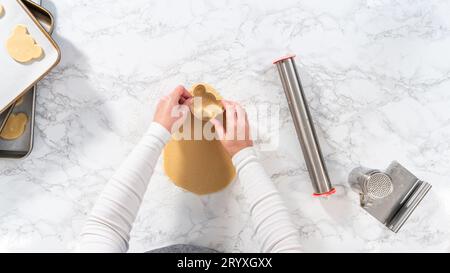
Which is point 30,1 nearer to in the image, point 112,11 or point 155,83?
point 112,11

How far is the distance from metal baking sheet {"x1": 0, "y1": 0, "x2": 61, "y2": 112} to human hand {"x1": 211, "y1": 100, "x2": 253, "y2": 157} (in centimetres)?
34

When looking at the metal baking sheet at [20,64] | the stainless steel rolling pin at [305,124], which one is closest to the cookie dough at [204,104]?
the stainless steel rolling pin at [305,124]

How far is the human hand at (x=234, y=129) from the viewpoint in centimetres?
68

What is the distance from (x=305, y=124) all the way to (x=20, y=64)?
0.56 meters

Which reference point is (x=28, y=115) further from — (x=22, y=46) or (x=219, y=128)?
(x=219, y=128)

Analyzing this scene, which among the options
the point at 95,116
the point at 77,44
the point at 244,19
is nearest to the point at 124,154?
the point at 95,116

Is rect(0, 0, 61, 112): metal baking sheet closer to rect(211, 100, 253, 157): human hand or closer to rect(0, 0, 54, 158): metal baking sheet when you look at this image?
rect(0, 0, 54, 158): metal baking sheet

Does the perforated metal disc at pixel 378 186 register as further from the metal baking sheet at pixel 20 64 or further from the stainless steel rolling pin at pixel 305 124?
the metal baking sheet at pixel 20 64

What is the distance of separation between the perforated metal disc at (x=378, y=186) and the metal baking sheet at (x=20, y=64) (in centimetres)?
66

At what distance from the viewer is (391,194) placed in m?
0.77

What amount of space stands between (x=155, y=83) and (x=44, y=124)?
0.80 feet

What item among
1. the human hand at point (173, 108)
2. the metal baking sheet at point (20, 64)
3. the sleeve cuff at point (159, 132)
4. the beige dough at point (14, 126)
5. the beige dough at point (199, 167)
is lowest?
the beige dough at point (199, 167)

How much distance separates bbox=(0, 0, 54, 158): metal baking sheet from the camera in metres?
0.76

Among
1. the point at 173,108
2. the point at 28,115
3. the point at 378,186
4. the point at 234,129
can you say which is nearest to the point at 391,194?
the point at 378,186
